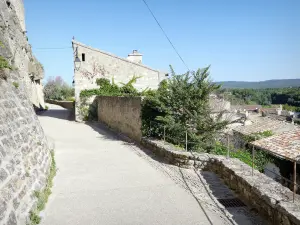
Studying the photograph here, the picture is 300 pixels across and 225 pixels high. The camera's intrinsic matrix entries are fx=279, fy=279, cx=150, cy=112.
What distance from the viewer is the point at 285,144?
13.7 meters

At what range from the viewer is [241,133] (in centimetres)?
2027

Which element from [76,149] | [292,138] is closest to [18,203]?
[76,149]

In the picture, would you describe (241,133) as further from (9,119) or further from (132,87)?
(9,119)

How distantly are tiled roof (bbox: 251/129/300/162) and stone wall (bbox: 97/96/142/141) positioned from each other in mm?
5865

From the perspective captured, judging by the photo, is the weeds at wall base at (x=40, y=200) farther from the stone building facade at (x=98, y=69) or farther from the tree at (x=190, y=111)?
the stone building facade at (x=98, y=69)

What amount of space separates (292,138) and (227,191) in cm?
965

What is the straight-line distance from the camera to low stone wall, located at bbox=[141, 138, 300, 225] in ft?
14.0

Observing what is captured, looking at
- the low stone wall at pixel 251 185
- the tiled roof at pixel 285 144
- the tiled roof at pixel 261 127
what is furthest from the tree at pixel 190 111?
the tiled roof at pixel 261 127

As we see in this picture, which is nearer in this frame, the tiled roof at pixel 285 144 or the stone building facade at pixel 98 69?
the tiled roof at pixel 285 144

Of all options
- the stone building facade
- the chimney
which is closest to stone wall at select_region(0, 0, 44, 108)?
the stone building facade

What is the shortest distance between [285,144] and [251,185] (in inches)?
374

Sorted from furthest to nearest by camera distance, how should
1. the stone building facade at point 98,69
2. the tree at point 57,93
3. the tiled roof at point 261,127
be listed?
the tree at point 57,93 < the tiled roof at point 261,127 < the stone building facade at point 98,69

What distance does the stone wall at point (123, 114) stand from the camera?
11960mm

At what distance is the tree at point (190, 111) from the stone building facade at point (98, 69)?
10.3 m
